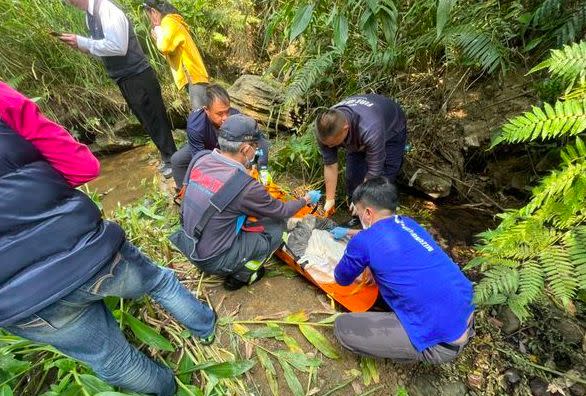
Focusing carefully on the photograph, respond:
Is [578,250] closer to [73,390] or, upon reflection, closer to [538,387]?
[538,387]

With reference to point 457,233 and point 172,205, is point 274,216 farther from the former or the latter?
point 457,233

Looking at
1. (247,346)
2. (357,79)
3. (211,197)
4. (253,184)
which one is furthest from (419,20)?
(247,346)

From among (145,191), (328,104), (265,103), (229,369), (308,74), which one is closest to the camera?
(229,369)

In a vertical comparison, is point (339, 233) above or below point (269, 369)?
above

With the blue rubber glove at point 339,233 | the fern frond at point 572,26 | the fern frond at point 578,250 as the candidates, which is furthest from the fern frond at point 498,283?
the fern frond at point 572,26

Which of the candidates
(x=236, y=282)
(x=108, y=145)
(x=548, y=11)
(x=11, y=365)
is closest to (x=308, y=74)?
(x=548, y=11)

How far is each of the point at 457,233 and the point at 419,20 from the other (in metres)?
2.26

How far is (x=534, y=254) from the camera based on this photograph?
1.82 meters

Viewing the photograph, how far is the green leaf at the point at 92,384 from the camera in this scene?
185 centimetres

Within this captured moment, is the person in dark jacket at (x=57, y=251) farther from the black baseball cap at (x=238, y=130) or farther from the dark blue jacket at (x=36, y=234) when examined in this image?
the black baseball cap at (x=238, y=130)

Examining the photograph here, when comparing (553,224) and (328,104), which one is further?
(328,104)

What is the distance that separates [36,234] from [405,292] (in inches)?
73.4

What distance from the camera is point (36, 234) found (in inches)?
50.5

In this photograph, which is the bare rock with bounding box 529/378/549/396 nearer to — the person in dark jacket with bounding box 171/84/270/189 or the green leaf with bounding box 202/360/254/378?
the green leaf with bounding box 202/360/254/378
